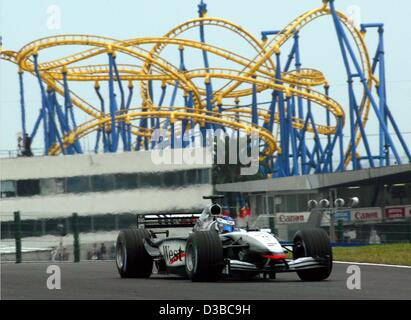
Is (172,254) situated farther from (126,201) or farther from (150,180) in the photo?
(126,201)

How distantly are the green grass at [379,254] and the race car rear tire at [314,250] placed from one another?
4916 millimetres

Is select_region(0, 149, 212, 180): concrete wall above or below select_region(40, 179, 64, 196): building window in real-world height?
above

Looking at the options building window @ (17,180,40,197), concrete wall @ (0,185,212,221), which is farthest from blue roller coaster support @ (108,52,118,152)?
A: concrete wall @ (0,185,212,221)

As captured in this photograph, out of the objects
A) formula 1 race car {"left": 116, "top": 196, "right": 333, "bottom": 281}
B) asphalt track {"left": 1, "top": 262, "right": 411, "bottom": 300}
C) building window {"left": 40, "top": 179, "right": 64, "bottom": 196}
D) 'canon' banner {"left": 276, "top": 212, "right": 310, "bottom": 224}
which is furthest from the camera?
'canon' banner {"left": 276, "top": 212, "right": 310, "bottom": 224}

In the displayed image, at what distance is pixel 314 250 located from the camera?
51.2 feet

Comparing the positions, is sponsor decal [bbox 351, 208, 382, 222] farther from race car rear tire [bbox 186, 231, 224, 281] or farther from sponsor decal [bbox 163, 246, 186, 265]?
race car rear tire [bbox 186, 231, 224, 281]

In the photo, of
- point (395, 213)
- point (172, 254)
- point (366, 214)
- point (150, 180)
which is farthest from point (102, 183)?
point (172, 254)

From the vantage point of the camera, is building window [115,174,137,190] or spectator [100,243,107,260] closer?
spectator [100,243,107,260]

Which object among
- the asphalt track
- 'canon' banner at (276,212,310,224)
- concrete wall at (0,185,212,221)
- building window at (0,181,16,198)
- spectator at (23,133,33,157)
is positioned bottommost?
the asphalt track

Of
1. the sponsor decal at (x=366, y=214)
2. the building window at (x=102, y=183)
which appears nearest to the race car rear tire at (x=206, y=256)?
the building window at (x=102, y=183)

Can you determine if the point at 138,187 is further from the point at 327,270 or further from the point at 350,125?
the point at 327,270

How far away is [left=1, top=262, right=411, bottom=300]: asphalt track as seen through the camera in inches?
506

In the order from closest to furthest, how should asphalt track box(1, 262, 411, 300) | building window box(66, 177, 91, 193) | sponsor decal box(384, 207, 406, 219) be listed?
asphalt track box(1, 262, 411, 300), building window box(66, 177, 91, 193), sponsor decal box(384, 207, 406, 219)

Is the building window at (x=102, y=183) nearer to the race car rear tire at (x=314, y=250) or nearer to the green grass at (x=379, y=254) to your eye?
the green grass at (x=379, y=254)
